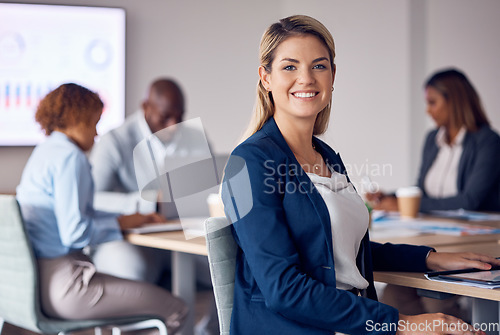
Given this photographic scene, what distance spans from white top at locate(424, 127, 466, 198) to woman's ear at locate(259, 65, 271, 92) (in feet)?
6.69

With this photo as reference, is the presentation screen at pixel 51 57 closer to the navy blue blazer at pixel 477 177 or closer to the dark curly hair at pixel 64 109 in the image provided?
the dark curly hair at pixel 64 109

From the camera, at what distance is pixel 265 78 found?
153 cm

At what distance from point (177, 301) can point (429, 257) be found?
42.0 inches

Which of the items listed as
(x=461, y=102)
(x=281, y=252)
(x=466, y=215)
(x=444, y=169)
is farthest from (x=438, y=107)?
(x=281, y=252)

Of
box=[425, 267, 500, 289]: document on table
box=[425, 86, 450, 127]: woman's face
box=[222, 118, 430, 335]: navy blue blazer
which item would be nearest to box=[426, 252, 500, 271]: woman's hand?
box=[425, 267, 500, 289]: document on table

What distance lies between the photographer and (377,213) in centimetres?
303

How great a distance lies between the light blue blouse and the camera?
2229mm

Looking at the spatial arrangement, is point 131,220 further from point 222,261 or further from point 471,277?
point 471,277

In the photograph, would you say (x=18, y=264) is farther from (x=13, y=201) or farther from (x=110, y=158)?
(x=110, y=158)

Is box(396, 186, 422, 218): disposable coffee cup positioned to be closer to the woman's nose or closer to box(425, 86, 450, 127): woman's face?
box(425, 86, 450, 127): woman's face

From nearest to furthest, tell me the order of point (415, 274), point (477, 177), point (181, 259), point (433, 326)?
point (433, 326)
point (415, 274)
point (181, 259)
point (477, 177)

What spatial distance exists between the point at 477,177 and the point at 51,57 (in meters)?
2.79

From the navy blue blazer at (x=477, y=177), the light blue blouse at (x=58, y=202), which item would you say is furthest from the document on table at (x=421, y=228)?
the light blue blouse at (x=58, y=202)

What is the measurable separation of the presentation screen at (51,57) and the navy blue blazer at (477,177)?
237 cm
